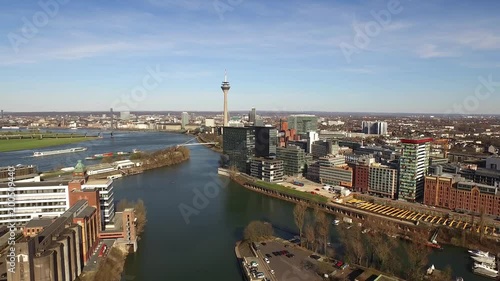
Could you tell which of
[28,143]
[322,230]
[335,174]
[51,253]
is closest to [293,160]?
[335,174]

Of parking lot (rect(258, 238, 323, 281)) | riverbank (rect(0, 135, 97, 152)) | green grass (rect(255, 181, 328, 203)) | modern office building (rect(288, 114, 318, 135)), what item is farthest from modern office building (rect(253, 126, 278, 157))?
riverbank (rect(0, 135, 97, 152))

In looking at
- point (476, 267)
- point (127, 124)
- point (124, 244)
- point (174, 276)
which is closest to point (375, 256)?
point (476, 267)

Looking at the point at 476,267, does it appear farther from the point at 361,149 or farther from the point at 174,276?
the point at 361,149

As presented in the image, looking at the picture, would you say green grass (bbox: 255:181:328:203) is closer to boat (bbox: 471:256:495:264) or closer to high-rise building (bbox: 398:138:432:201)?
high-rise building (bbox: 398:138:432:201)

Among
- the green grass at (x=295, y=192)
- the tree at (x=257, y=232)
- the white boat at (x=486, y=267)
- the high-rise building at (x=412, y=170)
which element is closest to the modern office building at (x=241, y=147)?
the green grass at (x=295, y=192)

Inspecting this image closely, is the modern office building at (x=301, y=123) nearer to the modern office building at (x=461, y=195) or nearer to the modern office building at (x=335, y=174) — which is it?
the modern office building at (x=335, y=174)

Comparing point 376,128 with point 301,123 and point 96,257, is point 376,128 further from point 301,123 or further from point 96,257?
point 96,257
